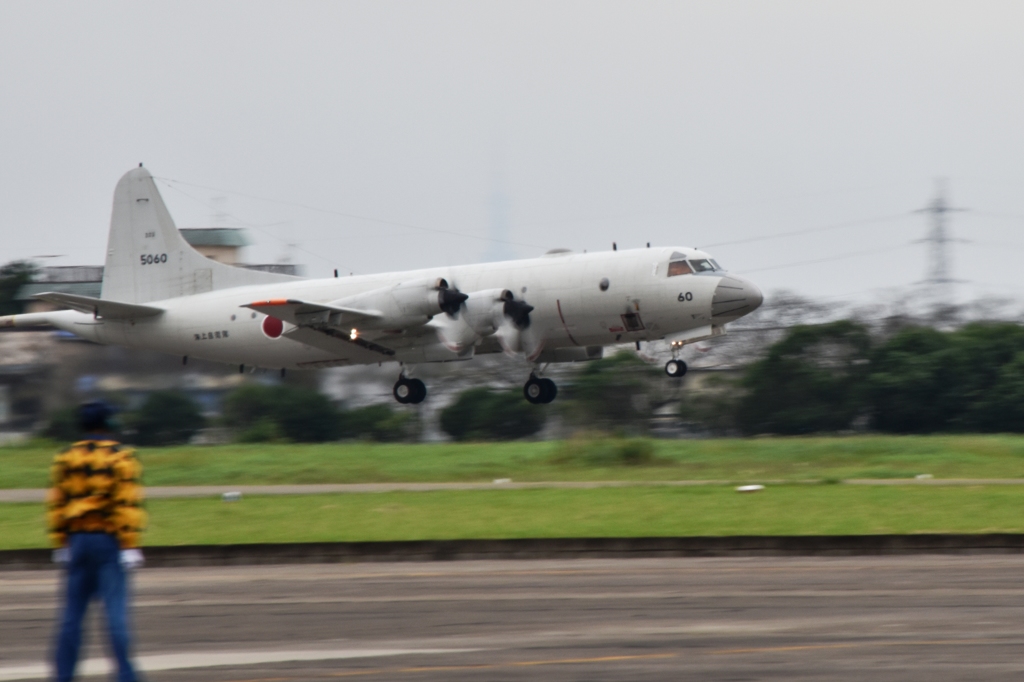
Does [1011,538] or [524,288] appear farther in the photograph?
[524,288]

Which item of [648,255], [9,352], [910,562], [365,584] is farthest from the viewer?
A: [9,352]

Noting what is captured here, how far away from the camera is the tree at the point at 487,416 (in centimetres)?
4406

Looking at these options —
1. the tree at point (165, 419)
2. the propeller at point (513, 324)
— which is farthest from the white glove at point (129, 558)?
the tree at point (165, 419)

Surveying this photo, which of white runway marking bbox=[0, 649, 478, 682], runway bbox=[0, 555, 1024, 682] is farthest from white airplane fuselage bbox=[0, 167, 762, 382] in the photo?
white runway marking bbox=[0, 649, 478, 682]

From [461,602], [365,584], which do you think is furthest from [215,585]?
[461,602]

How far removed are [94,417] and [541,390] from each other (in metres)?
26.9

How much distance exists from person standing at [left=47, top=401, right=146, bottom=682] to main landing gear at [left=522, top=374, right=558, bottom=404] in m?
26.9

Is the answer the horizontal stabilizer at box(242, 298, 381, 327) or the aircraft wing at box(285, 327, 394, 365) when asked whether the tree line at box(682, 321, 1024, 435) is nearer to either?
the aircraft wing at box(285, 327, 394, 365)

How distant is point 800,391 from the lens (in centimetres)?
4547

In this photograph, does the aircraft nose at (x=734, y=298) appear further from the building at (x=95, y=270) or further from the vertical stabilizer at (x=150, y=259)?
the building at (x=95, y=270)

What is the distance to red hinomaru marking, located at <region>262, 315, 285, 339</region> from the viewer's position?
35588 mm

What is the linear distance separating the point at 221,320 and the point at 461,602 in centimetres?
2603

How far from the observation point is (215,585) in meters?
14.0

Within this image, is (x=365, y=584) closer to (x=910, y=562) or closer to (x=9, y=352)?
(x=910, y=562)
